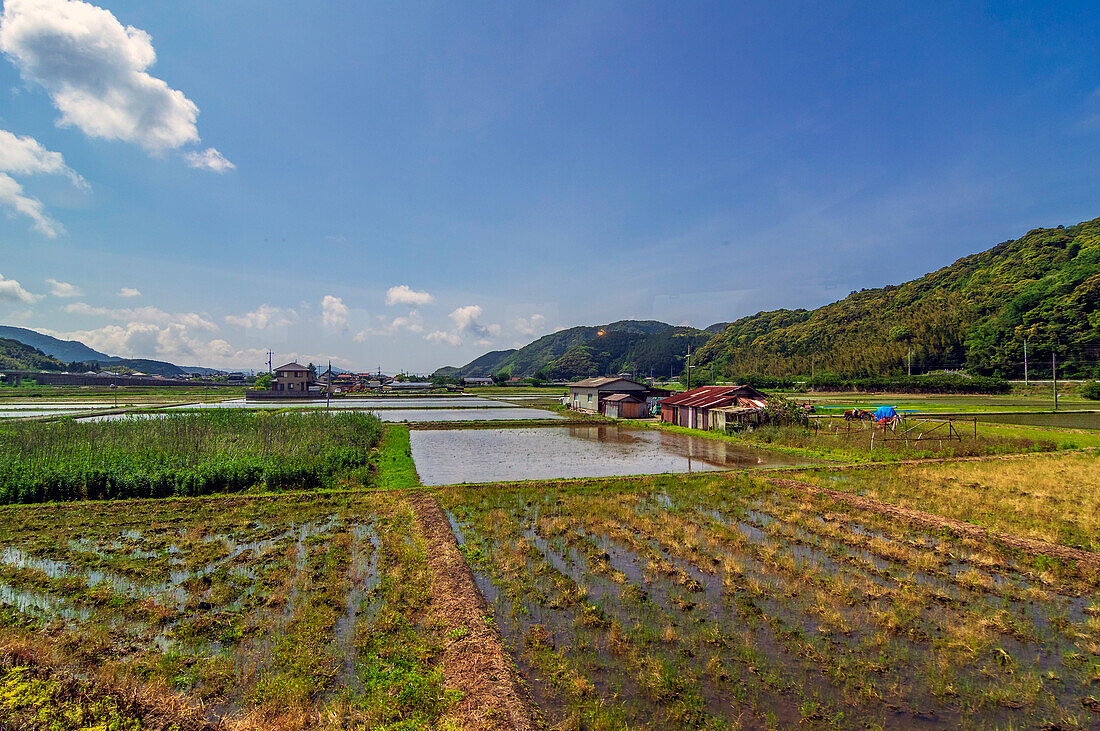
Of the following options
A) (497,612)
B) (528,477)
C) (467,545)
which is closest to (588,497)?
(528,477)

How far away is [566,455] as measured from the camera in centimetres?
2212

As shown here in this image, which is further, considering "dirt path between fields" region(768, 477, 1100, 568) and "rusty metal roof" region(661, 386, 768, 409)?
"rusty metal roof" region(661, 386, 768, 409)

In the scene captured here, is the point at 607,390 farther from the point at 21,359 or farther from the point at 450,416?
the point at 21,359

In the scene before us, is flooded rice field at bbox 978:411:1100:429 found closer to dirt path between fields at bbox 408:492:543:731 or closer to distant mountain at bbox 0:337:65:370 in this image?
dirt path between fields at bbox 408:492:543:731

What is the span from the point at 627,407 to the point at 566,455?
797 inches

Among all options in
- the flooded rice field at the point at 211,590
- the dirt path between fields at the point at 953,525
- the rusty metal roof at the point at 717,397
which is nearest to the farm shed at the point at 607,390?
the rusty metal roof at the point at 717,397

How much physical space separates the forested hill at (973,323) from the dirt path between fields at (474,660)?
8588 centimetres

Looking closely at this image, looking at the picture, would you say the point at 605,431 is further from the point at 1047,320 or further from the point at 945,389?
the point at 1047,320

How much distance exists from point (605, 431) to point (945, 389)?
53.2m

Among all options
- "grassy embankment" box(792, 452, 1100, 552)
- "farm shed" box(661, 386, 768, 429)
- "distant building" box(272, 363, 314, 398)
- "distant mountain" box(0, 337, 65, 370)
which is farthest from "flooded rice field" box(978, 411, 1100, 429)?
"distant mountain" box(0, 337, 65, 370)

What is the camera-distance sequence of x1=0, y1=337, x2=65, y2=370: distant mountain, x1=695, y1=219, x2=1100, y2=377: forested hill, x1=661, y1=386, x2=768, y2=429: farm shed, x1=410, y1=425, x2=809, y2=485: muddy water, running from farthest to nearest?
x1=0, y1=337, x2=65, y2=370: distant mountain → x1=695, y1=219, x2=1100, y2=377: forested hill → x1=661, y1=386, x2=768, y2=429: farm shed → x1=410, y1=425, x2=809, y2=485: muddy water

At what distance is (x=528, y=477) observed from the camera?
55.7 ft

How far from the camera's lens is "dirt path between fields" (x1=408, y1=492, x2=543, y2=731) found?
469cm

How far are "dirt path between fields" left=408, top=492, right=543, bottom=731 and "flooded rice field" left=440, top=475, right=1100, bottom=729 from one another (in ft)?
0.85
